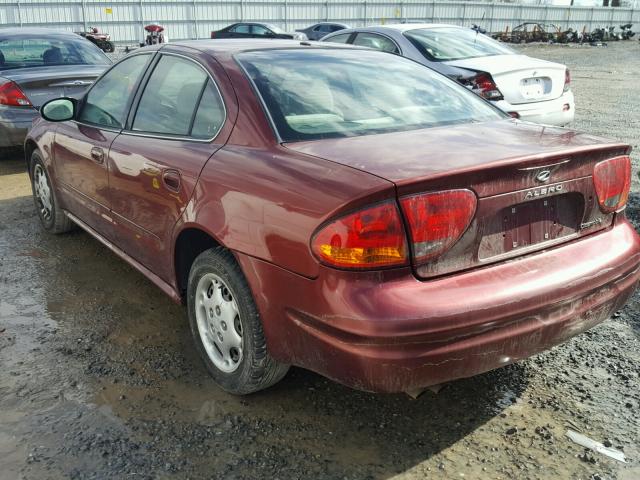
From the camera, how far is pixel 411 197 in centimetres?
222

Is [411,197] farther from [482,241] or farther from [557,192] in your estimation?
[557,192]

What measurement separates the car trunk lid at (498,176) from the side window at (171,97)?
838mm

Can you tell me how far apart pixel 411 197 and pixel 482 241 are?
0.35 m

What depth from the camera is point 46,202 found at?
525 centimetres

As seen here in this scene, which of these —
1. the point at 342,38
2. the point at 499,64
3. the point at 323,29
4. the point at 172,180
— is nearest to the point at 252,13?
the point at 323,29

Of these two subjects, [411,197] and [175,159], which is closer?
[411,197]

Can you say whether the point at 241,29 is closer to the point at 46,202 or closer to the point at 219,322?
the point at 46,202

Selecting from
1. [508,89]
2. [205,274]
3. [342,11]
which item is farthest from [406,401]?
[342,11]

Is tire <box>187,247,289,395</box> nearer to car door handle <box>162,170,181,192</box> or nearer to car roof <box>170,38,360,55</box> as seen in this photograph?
car door handle <box>162,170,181,192</box>

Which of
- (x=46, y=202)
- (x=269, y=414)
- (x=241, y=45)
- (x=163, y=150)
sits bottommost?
(x=269, y=414)

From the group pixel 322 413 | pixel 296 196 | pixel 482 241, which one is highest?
pixel 296 196

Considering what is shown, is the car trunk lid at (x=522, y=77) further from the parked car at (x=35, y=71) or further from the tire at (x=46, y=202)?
the tire at (x=46, y=202)

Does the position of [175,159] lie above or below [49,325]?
above

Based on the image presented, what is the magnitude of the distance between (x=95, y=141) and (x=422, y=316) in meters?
2.64
